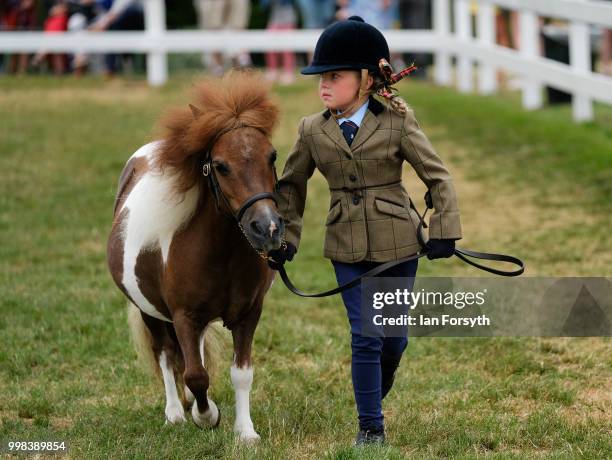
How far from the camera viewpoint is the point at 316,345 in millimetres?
7133

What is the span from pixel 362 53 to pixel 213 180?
33.6 inches

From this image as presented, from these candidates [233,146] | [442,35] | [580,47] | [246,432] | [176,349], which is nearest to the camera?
[233,146]

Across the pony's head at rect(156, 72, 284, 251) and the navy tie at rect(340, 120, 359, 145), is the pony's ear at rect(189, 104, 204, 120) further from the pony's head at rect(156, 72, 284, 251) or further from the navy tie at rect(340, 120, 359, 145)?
the navy tie at rect(340, 120, 359, 145)

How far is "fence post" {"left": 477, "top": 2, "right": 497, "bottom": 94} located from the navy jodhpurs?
12.0 meters

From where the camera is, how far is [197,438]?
17.7 ft

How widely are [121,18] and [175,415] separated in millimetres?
15950

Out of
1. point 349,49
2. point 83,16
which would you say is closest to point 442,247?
point 349,49

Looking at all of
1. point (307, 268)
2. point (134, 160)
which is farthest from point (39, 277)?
point (134, 160)

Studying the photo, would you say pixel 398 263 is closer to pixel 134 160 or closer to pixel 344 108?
pixel 344 108

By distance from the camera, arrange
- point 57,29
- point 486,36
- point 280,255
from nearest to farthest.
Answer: point 280,255, point 486,36, point 57,29

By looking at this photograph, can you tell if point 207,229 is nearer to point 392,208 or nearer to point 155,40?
point 392,208

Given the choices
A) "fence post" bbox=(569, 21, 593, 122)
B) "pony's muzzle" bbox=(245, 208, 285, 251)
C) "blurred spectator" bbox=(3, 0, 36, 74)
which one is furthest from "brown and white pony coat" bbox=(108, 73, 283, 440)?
"blurred spectator" bbox=(3, 0, 36, 74)

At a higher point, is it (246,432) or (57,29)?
(57,29)

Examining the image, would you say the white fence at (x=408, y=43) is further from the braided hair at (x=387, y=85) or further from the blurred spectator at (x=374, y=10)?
the braided hair at (x=387, y=85)
